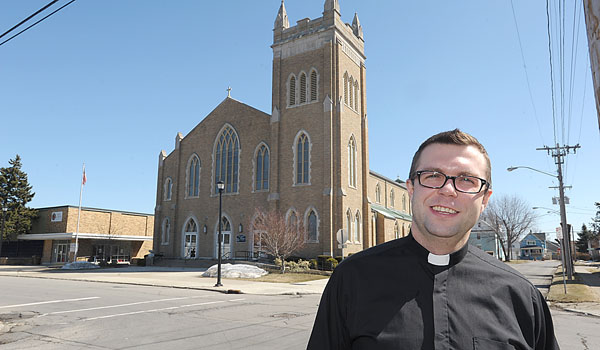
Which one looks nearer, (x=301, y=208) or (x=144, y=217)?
(x=301, y=208)

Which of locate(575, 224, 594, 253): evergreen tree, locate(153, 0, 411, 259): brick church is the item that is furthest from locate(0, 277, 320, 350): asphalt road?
locate(575, 224, 594, 253): evergreen tree

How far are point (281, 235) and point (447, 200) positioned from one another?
28.4 m

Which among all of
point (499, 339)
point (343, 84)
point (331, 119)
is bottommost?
point (499, 339)

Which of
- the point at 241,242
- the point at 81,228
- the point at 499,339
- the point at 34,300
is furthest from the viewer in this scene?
the point at 81,228

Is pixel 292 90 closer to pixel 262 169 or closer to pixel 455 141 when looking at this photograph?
pixel 262 169

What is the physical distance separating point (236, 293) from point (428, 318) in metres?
16.4

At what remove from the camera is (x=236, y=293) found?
57.2ft

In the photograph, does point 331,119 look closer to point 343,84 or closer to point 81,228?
point 343,84

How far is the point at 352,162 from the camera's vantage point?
34969 millimetres

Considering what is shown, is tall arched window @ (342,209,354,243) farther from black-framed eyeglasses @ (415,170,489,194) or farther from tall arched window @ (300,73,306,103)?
black-framed eyeglasses @ (415,170,489,194)

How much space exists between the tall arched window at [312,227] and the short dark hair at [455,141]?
3038 cm

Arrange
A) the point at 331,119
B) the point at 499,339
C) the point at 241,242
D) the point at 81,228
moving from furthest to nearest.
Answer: the point at 81,228
the point at 241,242
the point at 331,119
the point at 499,339

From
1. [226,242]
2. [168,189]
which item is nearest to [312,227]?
[226,242]

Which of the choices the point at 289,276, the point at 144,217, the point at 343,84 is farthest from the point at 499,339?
the point at 144,217
